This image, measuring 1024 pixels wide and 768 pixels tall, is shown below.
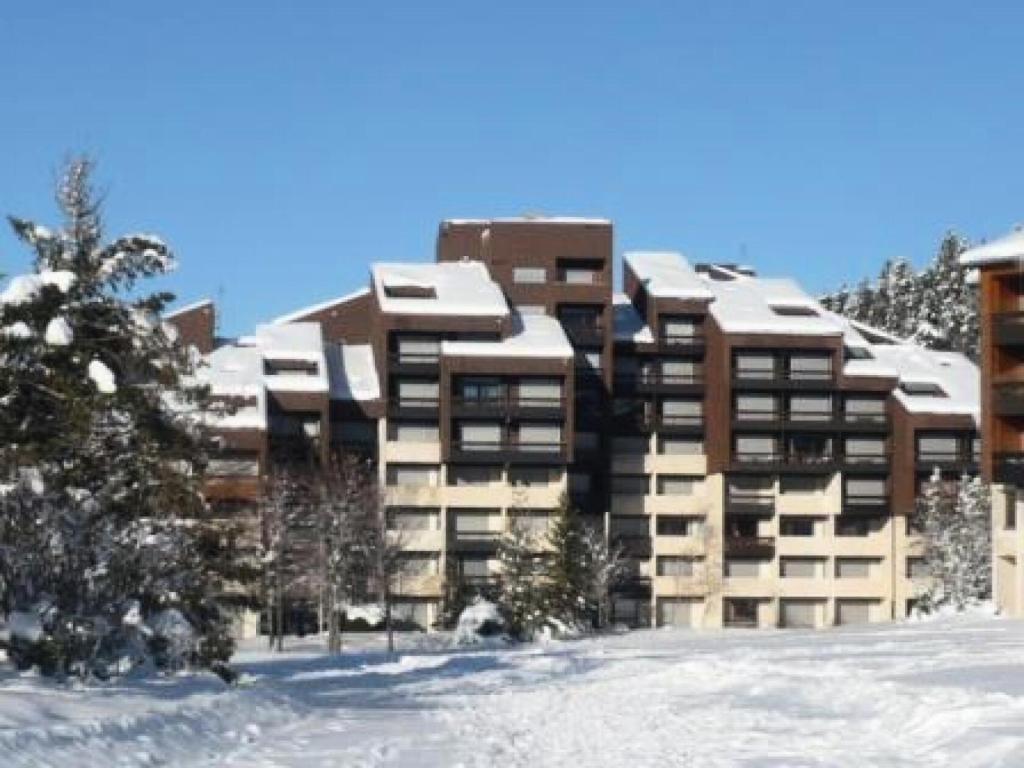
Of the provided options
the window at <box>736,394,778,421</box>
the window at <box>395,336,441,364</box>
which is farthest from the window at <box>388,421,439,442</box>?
the window at <box>736,394,778,421</box>

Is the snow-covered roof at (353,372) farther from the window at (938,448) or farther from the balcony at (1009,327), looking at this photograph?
the balcony at (1009,327)

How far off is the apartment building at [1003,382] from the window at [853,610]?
1073 inches

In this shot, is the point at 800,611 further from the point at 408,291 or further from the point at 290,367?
the point at 290,367

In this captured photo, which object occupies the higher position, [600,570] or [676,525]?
[676,525]

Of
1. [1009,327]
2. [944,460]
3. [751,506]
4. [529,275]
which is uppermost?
[529,275]

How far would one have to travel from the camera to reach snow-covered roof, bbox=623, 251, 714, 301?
82.2 metres

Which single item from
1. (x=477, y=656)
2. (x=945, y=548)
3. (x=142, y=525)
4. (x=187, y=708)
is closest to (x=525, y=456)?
(x=945, y=548)

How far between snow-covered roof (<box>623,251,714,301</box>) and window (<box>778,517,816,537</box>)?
1209cm

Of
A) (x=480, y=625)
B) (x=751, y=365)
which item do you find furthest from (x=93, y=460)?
(x=751, y=365)

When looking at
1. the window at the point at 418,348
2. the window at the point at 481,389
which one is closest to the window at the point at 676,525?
the window at the point at 481,389

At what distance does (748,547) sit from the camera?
82000 millimetres

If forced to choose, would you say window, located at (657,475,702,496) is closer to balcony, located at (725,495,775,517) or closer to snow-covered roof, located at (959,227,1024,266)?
balcony, located at (725,495,775,517)

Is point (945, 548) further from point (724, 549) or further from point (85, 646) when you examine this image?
point (85, 646)

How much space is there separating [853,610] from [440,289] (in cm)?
2668
